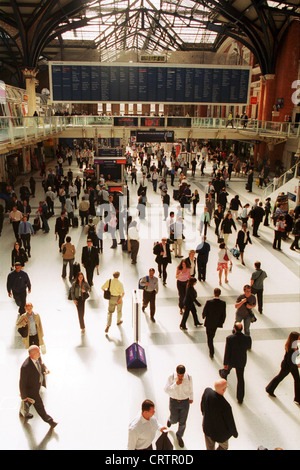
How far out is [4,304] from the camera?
916cm

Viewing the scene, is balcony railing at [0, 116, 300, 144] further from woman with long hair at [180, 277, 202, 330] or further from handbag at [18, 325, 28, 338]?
handbag at [18, 325, 28, 338]

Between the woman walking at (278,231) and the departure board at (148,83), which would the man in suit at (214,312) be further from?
the departure board at (148,83)

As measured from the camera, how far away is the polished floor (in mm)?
5457

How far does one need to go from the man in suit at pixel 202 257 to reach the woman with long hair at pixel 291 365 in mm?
4397

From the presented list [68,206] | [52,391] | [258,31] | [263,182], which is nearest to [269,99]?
[258,31]

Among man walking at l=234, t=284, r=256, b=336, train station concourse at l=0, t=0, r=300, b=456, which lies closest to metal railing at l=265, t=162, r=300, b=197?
train station concourse at l=0, t=0, r=300, b=456

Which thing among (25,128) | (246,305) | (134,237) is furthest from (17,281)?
(25,128)

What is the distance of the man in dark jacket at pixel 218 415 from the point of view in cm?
446

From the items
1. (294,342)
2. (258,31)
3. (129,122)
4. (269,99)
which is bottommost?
(294,342)

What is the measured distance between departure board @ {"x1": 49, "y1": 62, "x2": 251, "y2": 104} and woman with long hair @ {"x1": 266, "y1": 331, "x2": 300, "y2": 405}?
25.5 meters

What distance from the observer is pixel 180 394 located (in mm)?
4984

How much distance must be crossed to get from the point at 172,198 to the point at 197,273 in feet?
35.1

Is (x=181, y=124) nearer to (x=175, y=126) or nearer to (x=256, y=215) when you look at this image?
(x=175, y=126)

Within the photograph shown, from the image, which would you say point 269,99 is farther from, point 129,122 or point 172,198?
point 172,198
